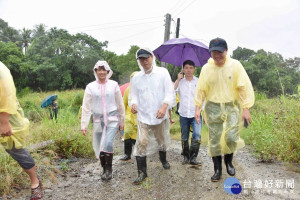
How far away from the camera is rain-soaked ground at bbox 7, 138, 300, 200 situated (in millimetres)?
3025

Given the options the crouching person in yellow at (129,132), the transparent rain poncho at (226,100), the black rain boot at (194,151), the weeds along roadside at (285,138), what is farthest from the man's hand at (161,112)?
the weeds along roadside at (285,138)

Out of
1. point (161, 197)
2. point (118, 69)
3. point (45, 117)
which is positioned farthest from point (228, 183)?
point (118, 69)

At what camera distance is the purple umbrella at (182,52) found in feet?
15.4

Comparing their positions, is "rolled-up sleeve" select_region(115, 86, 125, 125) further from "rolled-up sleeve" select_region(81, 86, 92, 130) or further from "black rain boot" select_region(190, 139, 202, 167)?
"black rain boot" select_region(190, 139, 202, 167)

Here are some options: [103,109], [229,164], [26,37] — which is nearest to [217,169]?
[229,164]

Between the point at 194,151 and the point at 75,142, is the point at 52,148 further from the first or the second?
the point at 194,151

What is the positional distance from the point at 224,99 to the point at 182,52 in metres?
2.02

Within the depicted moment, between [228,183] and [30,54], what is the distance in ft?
76.1

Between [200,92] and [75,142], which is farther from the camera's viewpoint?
[75,142]

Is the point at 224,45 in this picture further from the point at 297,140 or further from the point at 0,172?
the point at 0,172

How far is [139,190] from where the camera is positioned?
3.21 m

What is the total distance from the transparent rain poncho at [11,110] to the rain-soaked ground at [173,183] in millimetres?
807

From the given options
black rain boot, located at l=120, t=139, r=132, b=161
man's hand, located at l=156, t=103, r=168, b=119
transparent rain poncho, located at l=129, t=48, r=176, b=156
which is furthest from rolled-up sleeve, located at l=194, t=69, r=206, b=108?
black rain boot, located at l=120, t=139, r=132, b=161

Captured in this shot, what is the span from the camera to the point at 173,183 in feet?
11.0
